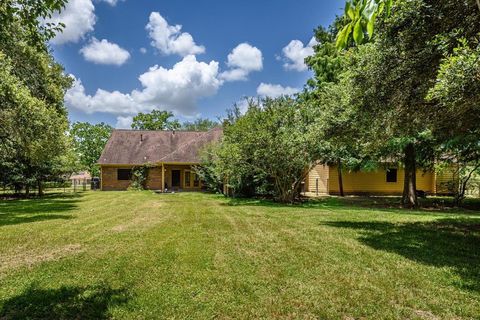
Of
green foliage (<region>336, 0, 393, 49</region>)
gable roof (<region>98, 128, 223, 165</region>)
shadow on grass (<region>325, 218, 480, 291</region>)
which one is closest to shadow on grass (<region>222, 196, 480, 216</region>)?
shadow on grass (<region>325, 218, 480, 291</region>)

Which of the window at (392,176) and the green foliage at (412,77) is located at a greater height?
the green foliage at (412,77)

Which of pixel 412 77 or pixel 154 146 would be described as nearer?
pixel 412 77

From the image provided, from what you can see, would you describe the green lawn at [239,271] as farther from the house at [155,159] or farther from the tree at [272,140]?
the house at [155,159]

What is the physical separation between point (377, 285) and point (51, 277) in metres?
4.98

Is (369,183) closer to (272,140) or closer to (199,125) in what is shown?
(272,140)

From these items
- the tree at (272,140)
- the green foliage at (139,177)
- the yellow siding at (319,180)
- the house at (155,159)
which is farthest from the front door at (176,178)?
the tree at (272,140)

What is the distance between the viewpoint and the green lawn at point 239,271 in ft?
13.1

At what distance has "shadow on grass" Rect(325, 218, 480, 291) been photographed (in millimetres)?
5816

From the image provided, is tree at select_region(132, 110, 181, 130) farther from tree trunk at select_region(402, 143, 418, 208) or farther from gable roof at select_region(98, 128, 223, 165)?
tree trunk at select_region(402, 143, 418, 208)

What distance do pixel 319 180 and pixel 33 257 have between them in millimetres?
23545

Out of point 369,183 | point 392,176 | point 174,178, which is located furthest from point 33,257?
point 392,176

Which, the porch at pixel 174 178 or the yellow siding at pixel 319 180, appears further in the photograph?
the porch at pixel 174 178

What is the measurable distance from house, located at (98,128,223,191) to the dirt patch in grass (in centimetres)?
1948

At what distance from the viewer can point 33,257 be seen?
20.4ft
